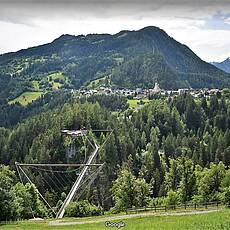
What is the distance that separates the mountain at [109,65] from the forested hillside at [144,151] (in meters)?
38.7

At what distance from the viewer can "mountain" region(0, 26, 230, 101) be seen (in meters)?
88.8

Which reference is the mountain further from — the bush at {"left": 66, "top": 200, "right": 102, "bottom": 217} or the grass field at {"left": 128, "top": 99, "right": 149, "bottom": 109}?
the bush at {"left": 66, "top": 200, "right": 102, "bottom": 217}

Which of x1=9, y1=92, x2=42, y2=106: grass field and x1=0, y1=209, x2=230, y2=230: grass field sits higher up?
x1=0, y1=209, x2=230, y2=230: grass field

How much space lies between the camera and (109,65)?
370 feet

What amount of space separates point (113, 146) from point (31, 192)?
1334cm

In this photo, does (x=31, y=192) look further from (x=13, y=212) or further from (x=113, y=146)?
(x=113, y=146)

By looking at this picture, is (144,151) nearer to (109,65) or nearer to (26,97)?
(26,97)

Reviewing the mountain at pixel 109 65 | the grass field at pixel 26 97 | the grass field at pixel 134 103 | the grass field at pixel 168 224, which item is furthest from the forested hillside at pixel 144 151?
the mountain at pixel 109 65

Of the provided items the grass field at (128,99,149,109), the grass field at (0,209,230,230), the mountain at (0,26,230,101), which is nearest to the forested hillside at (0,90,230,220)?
the grass field at (0,209,230,230)

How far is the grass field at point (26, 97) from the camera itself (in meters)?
81.8

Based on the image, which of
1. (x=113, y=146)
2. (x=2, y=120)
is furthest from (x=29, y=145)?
(x=2, y=120)

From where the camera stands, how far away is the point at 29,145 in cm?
3747

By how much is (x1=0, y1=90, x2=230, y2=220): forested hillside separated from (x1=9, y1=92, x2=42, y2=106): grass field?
35687 millimetres

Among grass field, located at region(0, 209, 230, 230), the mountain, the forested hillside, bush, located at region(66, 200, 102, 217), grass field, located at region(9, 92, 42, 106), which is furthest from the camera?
the mountain
